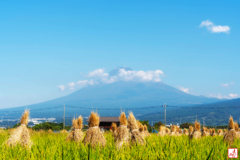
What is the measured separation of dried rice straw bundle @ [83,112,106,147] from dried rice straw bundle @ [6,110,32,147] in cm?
217

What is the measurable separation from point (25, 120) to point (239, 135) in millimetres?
10669

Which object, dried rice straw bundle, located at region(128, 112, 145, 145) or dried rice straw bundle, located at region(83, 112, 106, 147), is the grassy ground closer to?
dried rice straw bundle, located at region(128, 112, 145, 145)

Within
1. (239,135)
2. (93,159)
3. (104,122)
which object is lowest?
(104,122)

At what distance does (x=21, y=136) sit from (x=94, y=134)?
2.76m

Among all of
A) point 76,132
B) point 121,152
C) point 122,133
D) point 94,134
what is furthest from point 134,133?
point 76,132

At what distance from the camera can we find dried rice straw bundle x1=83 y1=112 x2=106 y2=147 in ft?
28.4

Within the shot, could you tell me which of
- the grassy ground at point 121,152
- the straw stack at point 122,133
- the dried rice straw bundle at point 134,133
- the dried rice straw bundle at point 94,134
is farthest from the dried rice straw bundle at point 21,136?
the dried rice straw bundle at point 134,133

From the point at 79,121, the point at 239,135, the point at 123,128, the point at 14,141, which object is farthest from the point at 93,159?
the point at 239,135

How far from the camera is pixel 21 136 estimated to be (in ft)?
29.7

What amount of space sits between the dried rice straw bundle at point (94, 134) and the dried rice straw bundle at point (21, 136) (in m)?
2.17

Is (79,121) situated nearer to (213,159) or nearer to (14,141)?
(14,141)

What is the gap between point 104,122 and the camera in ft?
172

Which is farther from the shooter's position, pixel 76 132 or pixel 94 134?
pixel 76 132

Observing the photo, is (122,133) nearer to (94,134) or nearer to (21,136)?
(94,134)
